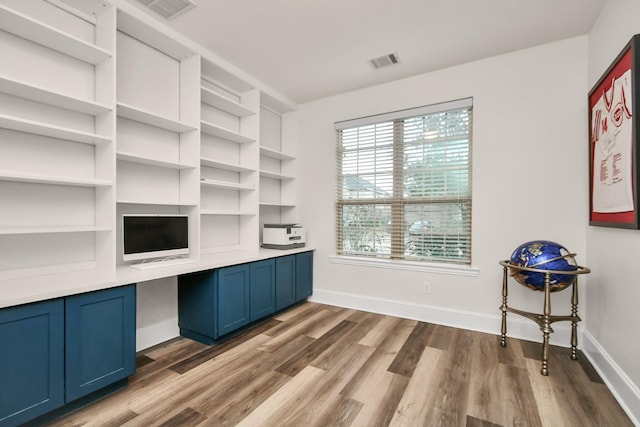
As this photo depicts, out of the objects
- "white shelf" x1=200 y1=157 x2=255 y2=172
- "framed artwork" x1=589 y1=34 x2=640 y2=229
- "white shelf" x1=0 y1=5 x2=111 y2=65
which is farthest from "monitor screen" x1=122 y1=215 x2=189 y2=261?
"framed artwork" x1=589 y1=34 x2=640 y2=229

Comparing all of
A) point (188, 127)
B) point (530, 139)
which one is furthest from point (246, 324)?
point (530, 139)

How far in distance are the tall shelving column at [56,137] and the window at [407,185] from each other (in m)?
2.56

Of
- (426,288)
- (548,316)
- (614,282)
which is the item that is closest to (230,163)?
(426,288)

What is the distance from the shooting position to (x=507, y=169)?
115 inches

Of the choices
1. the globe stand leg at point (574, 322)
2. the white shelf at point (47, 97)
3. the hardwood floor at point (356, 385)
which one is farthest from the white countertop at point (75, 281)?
the globe stand leg at point (574, 322)

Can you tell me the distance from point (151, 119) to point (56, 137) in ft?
2.15

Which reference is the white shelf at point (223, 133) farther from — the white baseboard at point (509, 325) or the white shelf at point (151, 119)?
the white baseboard at point (509, 325)

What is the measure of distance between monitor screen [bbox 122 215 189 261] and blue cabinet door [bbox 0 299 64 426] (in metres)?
0.72

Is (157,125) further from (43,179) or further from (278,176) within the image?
(278,176)

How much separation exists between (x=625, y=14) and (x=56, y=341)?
408 centimetres

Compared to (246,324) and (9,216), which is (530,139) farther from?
(9,216)

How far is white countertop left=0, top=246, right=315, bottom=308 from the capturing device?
1.55m

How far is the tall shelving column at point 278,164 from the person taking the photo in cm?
406

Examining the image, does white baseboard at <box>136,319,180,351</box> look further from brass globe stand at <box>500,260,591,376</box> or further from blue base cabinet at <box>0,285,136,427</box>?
brass globe stand at <box>500,260,591,376</box>
